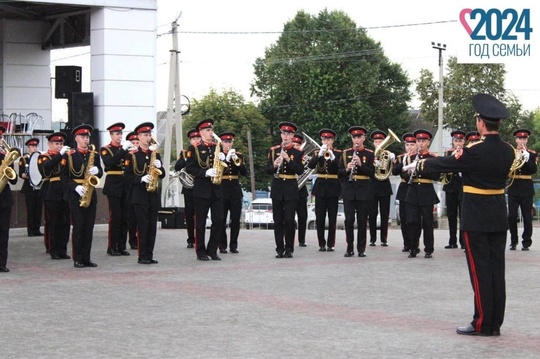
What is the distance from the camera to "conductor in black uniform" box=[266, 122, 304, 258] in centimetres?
1719

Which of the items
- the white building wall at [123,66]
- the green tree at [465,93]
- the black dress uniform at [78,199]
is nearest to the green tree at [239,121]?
the green tree at [465,93]

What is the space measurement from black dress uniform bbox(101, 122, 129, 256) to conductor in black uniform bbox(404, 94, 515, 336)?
865cm

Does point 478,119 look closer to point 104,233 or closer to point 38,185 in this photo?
point 38,185

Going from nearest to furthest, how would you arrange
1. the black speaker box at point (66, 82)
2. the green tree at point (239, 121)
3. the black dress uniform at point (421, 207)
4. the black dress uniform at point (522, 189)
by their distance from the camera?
the black dress uniform at point (421, 207) → the black dress uniform at point (522, 189) → the black speaker box at point (66, 82) → the green tree at point (239, 121)

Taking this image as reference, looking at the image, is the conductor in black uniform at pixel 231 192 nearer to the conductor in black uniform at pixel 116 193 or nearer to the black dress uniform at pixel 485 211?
the conductor in black uniform at pixel 116 193

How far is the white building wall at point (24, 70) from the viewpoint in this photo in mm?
24844

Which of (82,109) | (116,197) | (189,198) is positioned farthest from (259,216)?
(116,197)

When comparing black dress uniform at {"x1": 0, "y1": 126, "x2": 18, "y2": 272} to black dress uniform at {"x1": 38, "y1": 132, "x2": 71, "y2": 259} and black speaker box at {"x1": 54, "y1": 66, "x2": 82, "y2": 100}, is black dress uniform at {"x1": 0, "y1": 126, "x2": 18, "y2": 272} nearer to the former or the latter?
black dress uniform at {"x1": 38, "y1": 132, "x2": 71, "y2": 259}

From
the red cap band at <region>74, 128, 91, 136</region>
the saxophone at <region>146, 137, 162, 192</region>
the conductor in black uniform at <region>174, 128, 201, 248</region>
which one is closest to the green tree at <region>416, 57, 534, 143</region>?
the conductor in black uniform at <region>174, 128, 201, 248</region>

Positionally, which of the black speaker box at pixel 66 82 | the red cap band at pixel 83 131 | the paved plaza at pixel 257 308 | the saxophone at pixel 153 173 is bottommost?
the paved plaza at pixel 257 308

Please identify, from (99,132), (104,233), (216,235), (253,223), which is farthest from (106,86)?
(253,223)

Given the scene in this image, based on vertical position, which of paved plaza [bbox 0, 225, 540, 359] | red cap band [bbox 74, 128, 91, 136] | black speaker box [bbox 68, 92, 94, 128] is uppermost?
black speaker box [bbox 68, 92, 94, 128]

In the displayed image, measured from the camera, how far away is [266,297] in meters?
12.1

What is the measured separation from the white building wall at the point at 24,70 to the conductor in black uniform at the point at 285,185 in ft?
30.5
